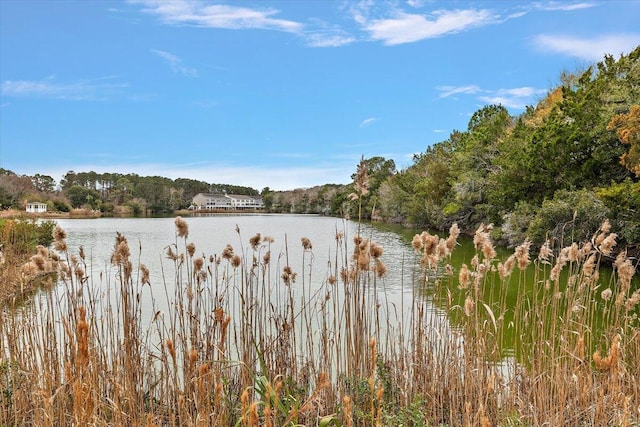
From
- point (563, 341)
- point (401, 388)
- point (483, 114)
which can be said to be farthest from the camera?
point (483, 114)

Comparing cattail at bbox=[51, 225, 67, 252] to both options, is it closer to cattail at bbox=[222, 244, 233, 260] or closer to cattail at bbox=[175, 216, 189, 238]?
cattail at bbox=[175, 216, 189, 238]

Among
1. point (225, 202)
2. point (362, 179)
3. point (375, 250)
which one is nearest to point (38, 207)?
point (225, 202)

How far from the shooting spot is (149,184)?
85.2m

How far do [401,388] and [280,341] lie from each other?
95 centimetres

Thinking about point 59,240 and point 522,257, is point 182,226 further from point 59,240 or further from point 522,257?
point 522,257

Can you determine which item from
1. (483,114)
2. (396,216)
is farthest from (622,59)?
(396,216)

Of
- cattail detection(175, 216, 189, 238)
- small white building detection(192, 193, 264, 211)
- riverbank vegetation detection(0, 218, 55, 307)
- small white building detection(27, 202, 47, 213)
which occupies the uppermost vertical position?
small white building detection(192, 193, 264, 211)

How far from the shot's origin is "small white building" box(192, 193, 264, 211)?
99688 millimetres

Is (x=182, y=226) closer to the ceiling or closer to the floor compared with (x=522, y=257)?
closer to the ceiling

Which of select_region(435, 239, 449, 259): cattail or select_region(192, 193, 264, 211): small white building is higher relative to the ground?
select_region(192, 193, 264, 211): small white building

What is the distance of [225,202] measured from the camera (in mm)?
108688

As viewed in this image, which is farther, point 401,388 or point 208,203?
point 208,203

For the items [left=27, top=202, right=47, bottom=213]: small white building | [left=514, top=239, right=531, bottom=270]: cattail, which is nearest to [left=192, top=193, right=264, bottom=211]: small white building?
[left=27, top=202, right=47, bottom=213]: small white building

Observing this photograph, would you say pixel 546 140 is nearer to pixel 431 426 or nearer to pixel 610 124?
pixel 610 124
